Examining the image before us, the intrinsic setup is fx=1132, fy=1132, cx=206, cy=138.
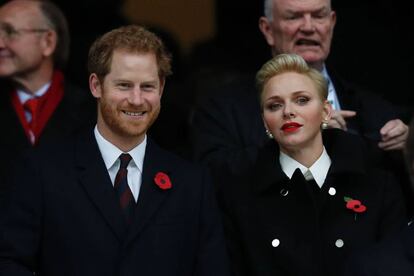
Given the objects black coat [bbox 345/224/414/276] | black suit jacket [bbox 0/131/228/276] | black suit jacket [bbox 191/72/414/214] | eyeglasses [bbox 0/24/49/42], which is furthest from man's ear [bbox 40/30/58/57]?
black coat [bbox 345/224/414/276]

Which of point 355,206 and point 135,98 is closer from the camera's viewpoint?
point 135,98

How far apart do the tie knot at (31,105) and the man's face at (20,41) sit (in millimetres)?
168

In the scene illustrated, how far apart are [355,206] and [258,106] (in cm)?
90

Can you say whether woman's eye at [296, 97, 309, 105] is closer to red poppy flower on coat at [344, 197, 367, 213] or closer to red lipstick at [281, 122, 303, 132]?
red lipstick at [281, 122, 303, 132]

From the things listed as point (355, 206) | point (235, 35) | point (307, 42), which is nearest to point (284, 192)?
point (355, 206)

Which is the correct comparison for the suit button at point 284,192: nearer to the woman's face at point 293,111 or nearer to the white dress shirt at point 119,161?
the woman's face at point 293,111

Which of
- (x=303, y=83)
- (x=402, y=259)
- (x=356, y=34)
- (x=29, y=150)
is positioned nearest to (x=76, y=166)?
(x=29, y=150)

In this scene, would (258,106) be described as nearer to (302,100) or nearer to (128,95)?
(302,100)

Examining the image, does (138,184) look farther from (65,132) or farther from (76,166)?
(65,132)

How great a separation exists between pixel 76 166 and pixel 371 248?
1.22m

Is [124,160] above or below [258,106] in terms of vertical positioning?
above

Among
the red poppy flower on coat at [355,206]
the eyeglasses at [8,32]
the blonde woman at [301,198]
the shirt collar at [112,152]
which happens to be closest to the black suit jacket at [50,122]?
the eyeglasses at [8,32]

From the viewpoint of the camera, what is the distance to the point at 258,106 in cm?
535

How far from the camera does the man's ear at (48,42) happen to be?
5.82 m
